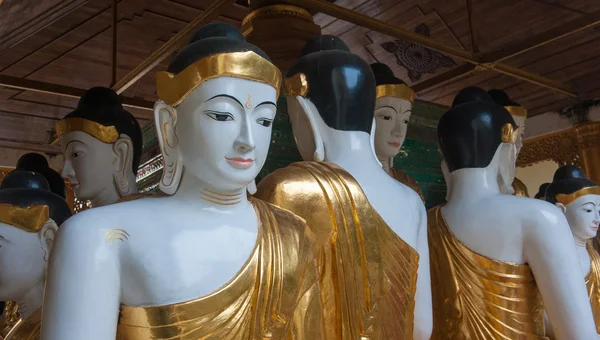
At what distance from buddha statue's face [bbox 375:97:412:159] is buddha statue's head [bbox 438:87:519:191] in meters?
0.22

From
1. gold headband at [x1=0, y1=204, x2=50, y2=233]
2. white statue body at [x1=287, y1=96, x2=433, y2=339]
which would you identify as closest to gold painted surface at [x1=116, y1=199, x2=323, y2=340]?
white statue body at [x1=287, y1=96, x2=433, y2=339]

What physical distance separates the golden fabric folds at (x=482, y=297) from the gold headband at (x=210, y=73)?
1079mm

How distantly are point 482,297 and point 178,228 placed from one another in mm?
1233

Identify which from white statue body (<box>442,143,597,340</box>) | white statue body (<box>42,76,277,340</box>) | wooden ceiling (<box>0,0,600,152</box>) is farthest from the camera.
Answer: wooden ceiling (<box>0,0,600,152</box>)

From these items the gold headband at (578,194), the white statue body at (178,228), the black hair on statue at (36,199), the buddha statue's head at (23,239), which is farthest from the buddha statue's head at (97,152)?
the gold headband at (578,194)

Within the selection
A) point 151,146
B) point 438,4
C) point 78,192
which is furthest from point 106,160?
point 438,4

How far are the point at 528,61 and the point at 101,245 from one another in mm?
4624

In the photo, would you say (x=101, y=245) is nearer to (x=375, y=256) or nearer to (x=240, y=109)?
(x=240, y=109)

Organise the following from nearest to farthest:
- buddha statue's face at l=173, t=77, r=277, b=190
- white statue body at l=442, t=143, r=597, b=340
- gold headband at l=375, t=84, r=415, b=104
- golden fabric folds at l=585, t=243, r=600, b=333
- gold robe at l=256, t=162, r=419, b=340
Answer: buddha statue's face at l=173, t=77, r=277, b=190, gold robe at l=256, t=162, r=419, b=340, white statue body at l=442, t=143, r=597, b=340, gold headband at l=375, t=84, r=415, b=104, golden fabric folds at l=585, t=243, r=600, b=333

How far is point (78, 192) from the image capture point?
218 cm

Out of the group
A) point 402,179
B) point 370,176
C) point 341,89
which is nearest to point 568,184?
point 402,179

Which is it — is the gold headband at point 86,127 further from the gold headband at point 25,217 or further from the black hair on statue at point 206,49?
the black hair on statue at point 206,49

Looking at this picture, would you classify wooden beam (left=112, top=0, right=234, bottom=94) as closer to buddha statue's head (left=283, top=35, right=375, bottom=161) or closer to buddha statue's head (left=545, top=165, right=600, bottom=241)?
buddha statue's head (left=283, top=35, right=375, bottom=161)

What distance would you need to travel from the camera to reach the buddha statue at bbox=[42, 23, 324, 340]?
1.17m
